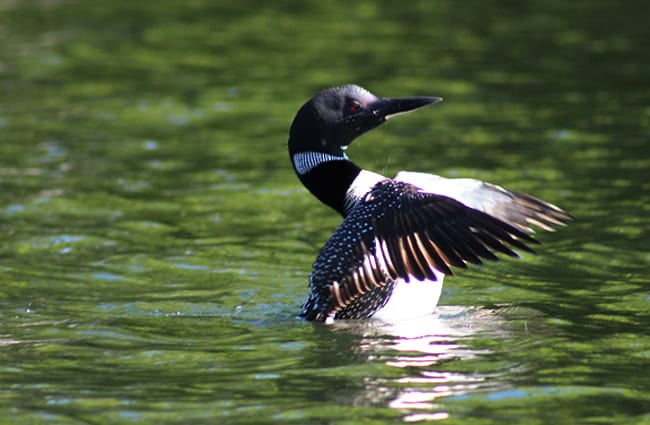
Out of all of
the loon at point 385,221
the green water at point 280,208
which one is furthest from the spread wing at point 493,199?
the green water at point 280,208

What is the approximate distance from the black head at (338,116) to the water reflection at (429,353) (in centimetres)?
92

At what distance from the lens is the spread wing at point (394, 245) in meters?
5.29

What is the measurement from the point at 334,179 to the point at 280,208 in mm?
2351

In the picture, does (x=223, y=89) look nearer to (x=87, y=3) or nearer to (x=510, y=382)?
(x=87, y=3)

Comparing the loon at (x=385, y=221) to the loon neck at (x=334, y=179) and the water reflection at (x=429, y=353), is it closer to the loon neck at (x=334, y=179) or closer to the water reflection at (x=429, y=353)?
the loon neck at (x=334, y=179)

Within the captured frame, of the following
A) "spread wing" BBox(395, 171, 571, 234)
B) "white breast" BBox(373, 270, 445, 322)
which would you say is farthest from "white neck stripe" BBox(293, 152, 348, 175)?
"white breast" BBox(373, 270, 445, 322)

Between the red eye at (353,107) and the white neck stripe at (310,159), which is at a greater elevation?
the red eye at (353,107)

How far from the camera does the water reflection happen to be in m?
4.65

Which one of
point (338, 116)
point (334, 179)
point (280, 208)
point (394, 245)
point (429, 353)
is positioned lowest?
point (280, 208)

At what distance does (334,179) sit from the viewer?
6.02 meters

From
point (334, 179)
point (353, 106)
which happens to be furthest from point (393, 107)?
point (334, 179)

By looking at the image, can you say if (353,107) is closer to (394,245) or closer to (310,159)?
(310,159)

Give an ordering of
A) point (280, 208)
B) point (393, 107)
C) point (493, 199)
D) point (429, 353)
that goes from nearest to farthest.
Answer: point (429, 353), point (493, 199), point (393, 107), point (280, 208)

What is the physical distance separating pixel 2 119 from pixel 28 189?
204 centimetres
